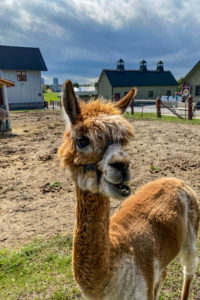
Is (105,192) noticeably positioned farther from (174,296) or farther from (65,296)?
(174,296)

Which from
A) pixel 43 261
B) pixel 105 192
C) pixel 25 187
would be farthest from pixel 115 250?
pixel 25 187

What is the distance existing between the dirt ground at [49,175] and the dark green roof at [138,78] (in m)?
36.4

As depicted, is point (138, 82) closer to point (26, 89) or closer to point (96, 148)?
point (26, 89)

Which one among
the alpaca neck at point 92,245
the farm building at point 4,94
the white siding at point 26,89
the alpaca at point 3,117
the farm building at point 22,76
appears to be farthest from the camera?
the farm building at point 22,76

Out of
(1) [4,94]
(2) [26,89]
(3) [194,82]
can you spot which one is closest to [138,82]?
(3) [194,82]

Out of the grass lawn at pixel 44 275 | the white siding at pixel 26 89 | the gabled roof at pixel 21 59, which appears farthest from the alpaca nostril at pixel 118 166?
the gabled roof at pixel 21 59

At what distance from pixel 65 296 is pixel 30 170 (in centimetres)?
540

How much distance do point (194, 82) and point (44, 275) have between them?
123ft

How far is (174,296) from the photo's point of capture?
3.01m

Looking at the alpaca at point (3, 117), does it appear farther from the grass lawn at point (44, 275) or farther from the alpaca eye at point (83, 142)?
the alpaca eye at point (83, 142)

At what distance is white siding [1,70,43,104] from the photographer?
35312mm

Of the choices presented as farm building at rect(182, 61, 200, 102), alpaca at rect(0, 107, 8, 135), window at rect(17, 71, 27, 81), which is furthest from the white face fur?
window at rect(17, 71, 27, 81)

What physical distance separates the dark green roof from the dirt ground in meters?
36.4

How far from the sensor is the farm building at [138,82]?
45.9 metres
